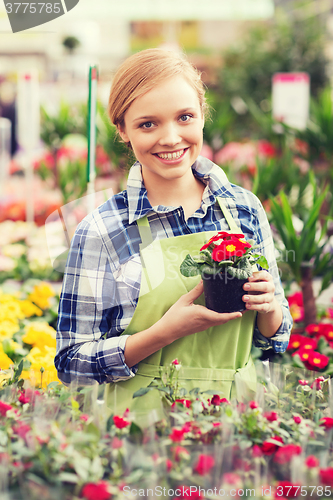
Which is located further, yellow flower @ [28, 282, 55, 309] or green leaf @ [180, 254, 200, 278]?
yellow flower @ [28, 282, 55, 309]

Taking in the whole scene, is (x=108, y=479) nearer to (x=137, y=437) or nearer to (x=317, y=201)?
(x=137, y=437)

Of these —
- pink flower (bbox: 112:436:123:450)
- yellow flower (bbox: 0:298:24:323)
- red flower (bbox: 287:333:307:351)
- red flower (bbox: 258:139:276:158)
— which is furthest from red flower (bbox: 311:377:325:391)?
red flower (bbox: 258:139:276:158)

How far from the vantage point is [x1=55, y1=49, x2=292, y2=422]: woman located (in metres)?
1.07

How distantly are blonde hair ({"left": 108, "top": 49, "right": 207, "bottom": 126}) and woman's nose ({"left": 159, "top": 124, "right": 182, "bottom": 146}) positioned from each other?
9 centimetres

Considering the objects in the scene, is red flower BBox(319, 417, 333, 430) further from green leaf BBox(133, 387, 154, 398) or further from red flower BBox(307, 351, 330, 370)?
red flower BBox(307, 351, 330, 370)

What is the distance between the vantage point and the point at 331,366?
187cm

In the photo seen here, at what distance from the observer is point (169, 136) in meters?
1.08

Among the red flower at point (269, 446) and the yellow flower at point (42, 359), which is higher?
the yellow flower at point (42, 359)

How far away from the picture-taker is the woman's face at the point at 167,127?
1.07 m

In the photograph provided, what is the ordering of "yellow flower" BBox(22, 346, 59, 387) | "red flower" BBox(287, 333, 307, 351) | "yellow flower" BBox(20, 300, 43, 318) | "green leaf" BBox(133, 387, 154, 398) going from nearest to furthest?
"green leaf" BBox(133, 387, 154, 398) < "yellow flower" BBox(22, 346, 59, 387) < "red flower" BBox(287, 333, 307, 351) < "yellow flower" BBox(20, 300, 43, 318)

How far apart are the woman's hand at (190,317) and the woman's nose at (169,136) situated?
325mm

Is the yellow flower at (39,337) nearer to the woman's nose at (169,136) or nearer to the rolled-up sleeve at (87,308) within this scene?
the rolled-up sleeve at (87,308)

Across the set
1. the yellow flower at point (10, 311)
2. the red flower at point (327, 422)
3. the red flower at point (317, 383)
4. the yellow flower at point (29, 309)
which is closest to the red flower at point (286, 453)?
the red flower at point (327, 422)

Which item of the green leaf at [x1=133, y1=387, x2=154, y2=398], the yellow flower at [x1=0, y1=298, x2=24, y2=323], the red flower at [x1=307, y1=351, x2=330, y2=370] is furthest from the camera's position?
the yellow flower at [x1=0, y1=298, x2=24, y2=323]
